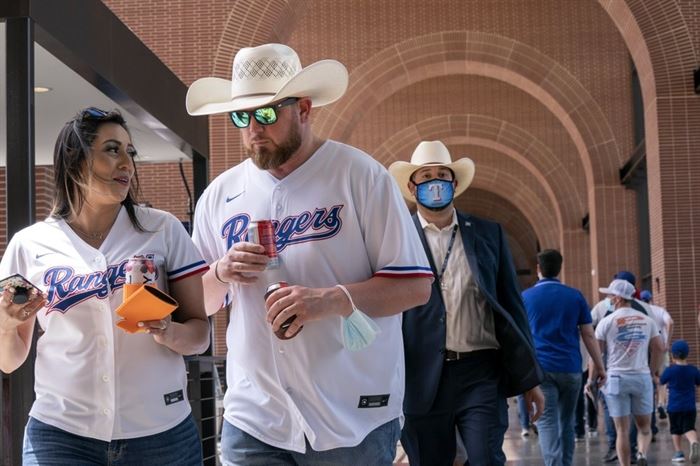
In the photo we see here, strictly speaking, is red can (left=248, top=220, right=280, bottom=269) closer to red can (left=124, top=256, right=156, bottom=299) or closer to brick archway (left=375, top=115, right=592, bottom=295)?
red can (left=124, top=256, right=156, bottom=299)

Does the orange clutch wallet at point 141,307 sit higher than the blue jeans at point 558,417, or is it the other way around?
the orange clutch wallet at point 141,307

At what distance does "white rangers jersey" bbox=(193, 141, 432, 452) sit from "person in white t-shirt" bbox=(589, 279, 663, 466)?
7.40 m

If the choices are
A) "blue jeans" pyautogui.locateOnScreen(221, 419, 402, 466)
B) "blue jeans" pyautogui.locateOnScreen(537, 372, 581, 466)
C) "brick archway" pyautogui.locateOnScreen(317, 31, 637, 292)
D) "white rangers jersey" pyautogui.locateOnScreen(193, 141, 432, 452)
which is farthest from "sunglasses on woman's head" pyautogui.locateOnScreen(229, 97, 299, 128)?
"brick archway" pyautogui.locateOnScreen(317, 31, 637, 292)

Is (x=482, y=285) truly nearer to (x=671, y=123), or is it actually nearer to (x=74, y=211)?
(x=74, y=211)

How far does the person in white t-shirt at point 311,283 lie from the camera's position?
3746 mm

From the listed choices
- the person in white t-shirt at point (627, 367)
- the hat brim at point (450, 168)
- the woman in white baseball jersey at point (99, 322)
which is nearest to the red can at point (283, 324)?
the woman in white baseball jersey at point (99, 322)

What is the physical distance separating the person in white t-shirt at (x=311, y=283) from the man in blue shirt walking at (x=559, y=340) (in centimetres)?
517

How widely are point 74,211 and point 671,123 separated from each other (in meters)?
16.9

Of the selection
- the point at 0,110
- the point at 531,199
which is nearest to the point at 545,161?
the point at 531,199

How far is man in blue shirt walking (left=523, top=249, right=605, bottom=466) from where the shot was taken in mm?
9047

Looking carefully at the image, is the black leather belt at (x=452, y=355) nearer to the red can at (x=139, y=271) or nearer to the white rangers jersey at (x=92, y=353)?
the white rangers jersey at (x=92, y=353)

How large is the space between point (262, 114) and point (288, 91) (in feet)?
0.37

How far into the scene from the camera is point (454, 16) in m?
28.5

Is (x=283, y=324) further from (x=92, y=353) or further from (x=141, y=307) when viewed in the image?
(x=92, y=353)
